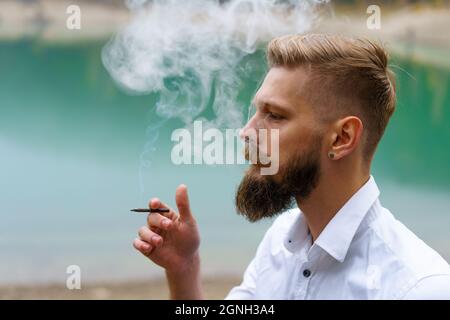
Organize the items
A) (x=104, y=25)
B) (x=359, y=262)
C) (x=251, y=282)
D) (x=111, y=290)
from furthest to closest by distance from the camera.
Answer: (x=104, y=25), (x=111, y=290), (x=251, y=282), (x=359, y=262)

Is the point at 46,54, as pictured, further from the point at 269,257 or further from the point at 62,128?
the point at 269,257

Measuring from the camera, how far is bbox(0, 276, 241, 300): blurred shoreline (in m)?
4.47

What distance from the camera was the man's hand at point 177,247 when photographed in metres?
1.47

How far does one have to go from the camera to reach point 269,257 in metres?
1.74

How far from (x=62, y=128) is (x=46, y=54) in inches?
24.8

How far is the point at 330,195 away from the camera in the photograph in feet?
5.20

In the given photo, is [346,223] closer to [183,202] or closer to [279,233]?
[279,233]

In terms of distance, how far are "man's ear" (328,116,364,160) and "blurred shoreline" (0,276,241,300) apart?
294 cm

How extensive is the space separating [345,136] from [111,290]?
11.2 feet

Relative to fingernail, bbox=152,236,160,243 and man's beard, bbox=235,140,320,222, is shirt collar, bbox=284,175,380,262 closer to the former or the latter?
man's beard, bbox=235,140,320,222

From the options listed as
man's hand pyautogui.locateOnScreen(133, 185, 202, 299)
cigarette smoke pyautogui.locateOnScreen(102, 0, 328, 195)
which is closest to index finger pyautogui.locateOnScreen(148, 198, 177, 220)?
man's hand pyautogui.locateOnScreen(133, 185, 202, 299)

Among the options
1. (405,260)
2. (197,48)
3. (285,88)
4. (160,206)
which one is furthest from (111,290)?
(405,260)
